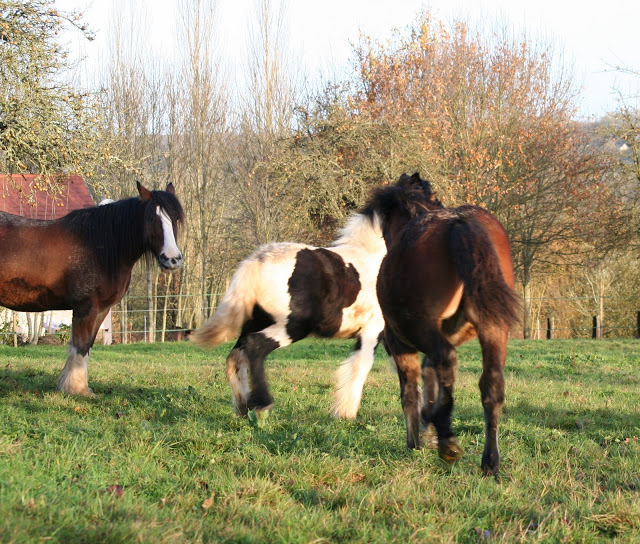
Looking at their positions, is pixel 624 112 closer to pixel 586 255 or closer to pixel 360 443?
pixel 586 255

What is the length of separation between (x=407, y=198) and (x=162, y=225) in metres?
2.77

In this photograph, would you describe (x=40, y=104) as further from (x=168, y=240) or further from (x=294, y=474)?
(x=294, y=474)

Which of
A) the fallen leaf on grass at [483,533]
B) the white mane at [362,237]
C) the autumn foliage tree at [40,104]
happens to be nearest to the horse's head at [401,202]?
the white mane at [362,237]

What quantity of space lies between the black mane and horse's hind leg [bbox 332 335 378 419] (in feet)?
4.42

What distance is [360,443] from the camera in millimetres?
4805

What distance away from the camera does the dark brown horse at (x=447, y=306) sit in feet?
12.6

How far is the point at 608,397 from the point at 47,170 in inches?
337

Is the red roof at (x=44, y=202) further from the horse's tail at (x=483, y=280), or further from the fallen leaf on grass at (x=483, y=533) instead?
the fallen leaf on grass at (x=483, y=533)

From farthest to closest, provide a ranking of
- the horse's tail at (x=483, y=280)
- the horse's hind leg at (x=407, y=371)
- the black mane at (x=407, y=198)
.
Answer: the black mane at (x=407, y=198)
the horse's hind leg at (x=407, y=371)
the horse's tail at (x=483, y=280)

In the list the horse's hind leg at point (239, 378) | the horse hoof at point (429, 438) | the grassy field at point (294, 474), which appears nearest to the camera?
the grassy field at point (294, 474)

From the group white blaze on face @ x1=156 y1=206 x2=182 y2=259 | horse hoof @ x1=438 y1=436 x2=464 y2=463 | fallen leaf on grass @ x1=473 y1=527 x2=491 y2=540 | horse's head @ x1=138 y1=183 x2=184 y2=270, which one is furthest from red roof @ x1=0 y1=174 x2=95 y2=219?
fallen leaf on grass @ x1=473 y1=527 x2=491 y2=540

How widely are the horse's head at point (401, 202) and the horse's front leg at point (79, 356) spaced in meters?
3.33

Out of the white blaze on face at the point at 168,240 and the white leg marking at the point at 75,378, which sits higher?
the white blaze on face at the point at 168,240

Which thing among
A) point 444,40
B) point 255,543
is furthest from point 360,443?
point 444,40
